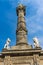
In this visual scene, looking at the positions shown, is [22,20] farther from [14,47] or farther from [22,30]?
[14,47]

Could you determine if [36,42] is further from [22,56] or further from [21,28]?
[21,28]

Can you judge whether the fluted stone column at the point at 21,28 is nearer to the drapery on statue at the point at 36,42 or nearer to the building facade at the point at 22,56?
the drapery on statue at the point at 36,42

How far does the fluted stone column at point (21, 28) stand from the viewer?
98.4 feet

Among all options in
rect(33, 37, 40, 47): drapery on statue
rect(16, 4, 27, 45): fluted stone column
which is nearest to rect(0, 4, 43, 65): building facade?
rect(33, 37, 40, 47): drapery on statue

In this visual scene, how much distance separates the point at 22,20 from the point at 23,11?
1.76 metres

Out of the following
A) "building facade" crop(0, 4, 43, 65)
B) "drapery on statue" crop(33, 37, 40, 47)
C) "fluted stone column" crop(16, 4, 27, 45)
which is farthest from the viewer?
"fluted stone column" crop(16, 4, 27, 45)

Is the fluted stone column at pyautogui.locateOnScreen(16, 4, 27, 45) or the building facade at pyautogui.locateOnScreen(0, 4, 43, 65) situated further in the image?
the fluted stone column at pyautogui.locateOnScreen(16, 4, 27, 45)

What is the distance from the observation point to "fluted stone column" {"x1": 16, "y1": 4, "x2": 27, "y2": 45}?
98.4 ft

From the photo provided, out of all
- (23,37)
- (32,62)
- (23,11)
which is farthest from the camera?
(23,11)

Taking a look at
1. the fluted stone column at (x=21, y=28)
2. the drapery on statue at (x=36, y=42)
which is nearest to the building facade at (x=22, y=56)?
the drapery on statue at (x=36, y=42)

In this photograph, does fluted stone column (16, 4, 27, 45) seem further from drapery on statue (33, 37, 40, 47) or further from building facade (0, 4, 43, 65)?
building facade (0, 4, 43, 65)

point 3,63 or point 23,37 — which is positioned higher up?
point 23,37

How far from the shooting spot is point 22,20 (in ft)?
105

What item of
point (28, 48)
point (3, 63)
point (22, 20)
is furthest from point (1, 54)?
point (22, 20)
